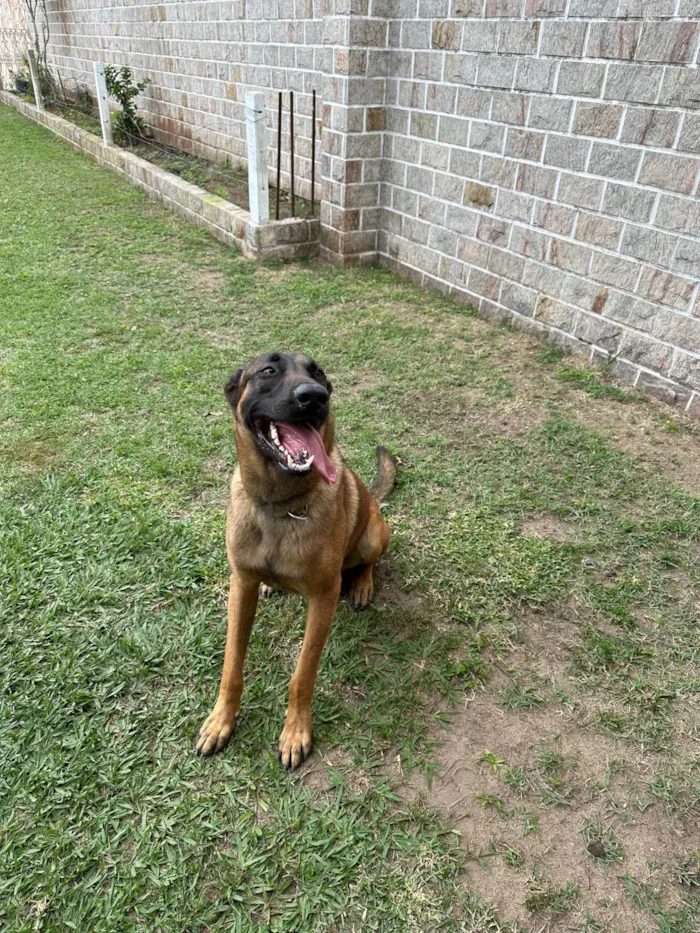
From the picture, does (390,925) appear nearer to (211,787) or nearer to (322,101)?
(211,787)

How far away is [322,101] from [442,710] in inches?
248

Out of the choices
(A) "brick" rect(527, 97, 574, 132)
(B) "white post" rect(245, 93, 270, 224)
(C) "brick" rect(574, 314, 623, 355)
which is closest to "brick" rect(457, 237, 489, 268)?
(A) "brick" rect(527, 97, 574, 132)

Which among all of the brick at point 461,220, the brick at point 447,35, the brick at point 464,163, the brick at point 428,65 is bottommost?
the brick at point 461,220

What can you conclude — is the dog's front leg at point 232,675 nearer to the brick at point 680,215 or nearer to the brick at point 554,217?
the brick at point 680,215

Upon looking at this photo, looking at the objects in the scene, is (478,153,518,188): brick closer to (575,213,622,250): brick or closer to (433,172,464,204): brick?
(433,172,464,204): brick

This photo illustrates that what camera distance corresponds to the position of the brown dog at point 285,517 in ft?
6.53

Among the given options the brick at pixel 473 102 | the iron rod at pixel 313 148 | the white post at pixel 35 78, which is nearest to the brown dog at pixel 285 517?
the brick at pixel 473 102

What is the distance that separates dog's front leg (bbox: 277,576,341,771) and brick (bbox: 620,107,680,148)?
3.65 m

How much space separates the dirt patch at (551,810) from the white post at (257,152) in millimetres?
5954

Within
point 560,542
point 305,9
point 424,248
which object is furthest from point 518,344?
point 305,9

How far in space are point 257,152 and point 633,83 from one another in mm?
4034

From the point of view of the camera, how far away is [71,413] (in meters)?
4.23

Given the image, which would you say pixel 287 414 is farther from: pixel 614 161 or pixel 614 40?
pixel 614 40

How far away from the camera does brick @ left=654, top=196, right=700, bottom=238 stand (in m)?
3.95
